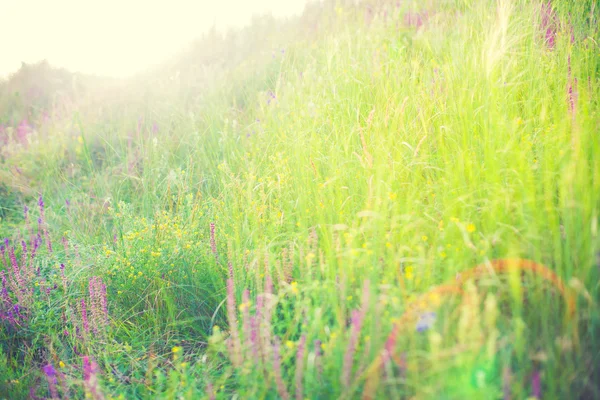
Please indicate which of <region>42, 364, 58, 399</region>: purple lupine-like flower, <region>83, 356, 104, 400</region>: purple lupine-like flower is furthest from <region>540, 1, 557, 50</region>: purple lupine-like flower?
<region>42, 364, 58, 399</region>: purple lupine-like flower

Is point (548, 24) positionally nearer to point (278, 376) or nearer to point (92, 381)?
point (278, 376)

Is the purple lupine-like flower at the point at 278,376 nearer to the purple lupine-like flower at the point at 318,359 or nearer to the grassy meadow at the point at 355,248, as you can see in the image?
the grassy meadow at the point at 355,248

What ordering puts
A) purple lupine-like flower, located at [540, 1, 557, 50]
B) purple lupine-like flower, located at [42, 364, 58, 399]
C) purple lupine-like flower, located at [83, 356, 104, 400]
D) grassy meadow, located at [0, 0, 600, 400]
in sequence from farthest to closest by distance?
purple lupine-like flower, located at [540, 1, 557, 50] → purple lupine-like flower, located at [42, 364, 58, 399] → purple lupine-like flower, located at [83, 356, 104, 400] → grassy meadow, located at [0, 0, 600, 400]

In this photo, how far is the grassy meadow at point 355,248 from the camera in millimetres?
1267

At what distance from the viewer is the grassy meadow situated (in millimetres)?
1267

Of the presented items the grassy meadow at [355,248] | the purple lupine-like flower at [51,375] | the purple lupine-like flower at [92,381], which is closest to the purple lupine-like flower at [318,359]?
the grassy meadow at [355,248]

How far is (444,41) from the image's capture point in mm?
3424

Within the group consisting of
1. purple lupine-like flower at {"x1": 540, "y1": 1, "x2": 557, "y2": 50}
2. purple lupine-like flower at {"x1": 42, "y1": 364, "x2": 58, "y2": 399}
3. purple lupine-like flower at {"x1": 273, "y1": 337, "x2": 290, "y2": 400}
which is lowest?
purple lupine-like flower at {"x1": 42, "y1": 364, "x2": 58, "y2": 399}

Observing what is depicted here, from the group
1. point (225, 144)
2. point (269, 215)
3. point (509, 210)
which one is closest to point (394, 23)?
point (225, 144)

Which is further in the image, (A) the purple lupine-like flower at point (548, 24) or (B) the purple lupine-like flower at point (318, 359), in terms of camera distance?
(A) the purple lupine-like flower at point (548, 24)

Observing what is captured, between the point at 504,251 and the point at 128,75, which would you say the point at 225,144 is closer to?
the point at 504,251

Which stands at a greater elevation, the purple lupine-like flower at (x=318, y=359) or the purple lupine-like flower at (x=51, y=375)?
the purple lupine-like flower at (x=318, y=359)

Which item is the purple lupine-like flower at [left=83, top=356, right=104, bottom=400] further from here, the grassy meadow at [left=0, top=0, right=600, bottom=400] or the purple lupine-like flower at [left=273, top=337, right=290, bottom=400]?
the purple lupine-like flower at [left=273, top=337, right=290, bottom=400]

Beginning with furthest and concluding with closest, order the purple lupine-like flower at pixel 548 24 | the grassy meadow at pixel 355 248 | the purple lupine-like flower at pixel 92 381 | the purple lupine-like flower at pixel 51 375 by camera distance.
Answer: the purple lupine-like flower at pixel 548 24, the purple lupine-like flower at pixel 51 375, the purple lupine-like flower at pixel 92 381, the grassy meadow at pixel 355 248
